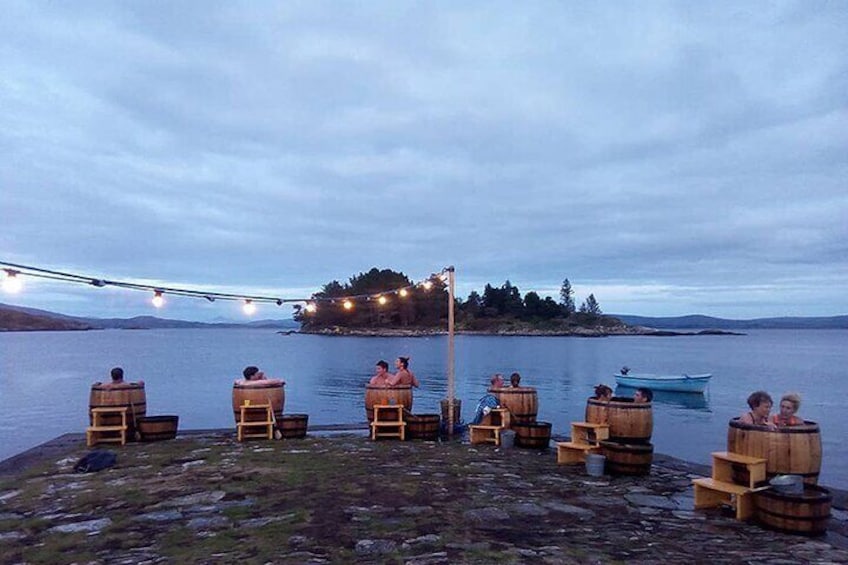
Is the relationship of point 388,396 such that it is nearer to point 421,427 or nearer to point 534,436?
point 421,427

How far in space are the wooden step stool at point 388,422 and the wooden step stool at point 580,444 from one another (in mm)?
3437

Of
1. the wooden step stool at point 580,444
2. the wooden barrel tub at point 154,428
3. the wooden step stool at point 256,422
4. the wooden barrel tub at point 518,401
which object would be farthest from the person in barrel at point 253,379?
the wooden step stool at point 580,444

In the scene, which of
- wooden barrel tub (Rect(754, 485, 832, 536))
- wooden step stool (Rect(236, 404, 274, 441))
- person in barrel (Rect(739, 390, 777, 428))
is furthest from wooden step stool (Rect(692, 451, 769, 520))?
wooden step stool (Rect(236, 404, 274, 441))

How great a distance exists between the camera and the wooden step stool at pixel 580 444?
9.91 metres

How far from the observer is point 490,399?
1254 cm

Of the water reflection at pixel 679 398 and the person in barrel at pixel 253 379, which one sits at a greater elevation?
the person in barrel at pixel 253 379

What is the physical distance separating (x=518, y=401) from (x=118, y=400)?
762 centimetres

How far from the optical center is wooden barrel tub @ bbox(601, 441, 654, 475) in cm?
929

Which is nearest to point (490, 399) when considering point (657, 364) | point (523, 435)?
point (523, 435)

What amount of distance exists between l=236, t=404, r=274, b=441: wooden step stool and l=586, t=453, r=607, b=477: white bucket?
632 centimetres

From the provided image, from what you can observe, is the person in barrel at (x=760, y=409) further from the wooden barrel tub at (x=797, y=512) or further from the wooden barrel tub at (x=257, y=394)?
the wooden barrel tub at (x=257, y=394)

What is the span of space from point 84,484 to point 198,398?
31.3 meters

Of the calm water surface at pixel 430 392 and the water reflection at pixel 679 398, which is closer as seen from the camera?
the calm water surface at pixel 430 392

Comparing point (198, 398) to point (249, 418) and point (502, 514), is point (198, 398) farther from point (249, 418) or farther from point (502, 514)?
point (502, 514)
